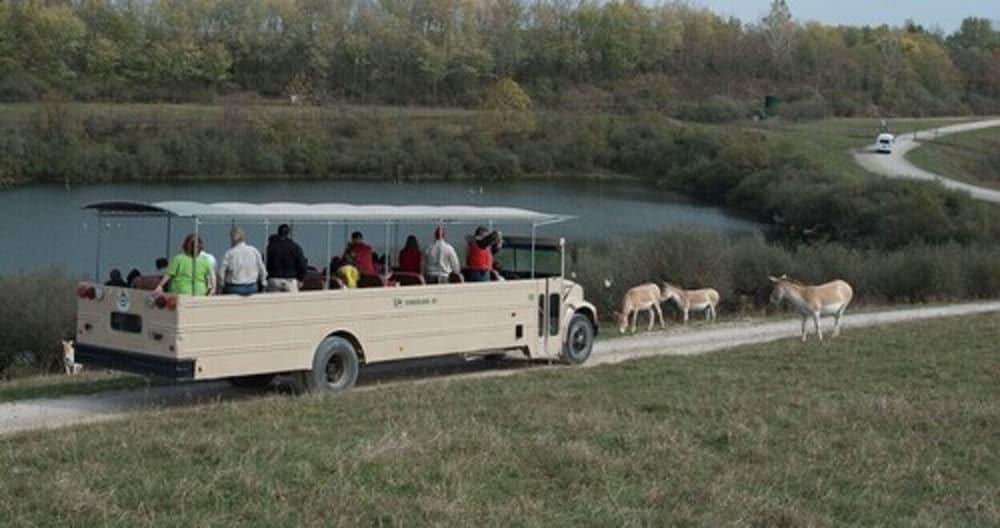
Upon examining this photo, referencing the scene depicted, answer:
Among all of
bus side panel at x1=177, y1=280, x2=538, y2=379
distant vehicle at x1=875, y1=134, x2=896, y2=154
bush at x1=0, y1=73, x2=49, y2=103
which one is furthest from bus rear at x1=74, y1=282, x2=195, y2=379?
bush at x1=0, y1=73, x2=49, y2=103

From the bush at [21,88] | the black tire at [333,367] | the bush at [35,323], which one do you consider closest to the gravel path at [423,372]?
the black tire at [333,367]

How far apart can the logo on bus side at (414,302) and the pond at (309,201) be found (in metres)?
4.49

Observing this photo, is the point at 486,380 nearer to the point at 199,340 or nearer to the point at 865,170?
the point at 199,340

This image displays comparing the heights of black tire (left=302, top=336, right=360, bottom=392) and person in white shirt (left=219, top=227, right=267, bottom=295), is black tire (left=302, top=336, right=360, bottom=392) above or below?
below

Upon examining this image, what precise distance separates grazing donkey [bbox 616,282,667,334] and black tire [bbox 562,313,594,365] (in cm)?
635

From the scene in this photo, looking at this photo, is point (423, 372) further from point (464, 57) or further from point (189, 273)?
point (464, 57)

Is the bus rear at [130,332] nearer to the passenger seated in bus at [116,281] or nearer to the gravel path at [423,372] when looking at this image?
the passenger seated in bus at [116,281]

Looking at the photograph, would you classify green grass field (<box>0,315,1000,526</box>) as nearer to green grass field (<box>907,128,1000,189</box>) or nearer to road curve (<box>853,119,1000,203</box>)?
road curve (<box>853,119,1000,203</box>)

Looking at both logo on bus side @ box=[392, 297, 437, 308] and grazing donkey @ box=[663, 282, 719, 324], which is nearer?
logo on bus side @ box=[392, 297, 437, 308]

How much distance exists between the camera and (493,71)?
5032 inches

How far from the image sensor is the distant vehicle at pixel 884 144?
9025cm

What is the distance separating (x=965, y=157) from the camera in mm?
92625

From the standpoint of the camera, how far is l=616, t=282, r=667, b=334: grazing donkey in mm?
26922

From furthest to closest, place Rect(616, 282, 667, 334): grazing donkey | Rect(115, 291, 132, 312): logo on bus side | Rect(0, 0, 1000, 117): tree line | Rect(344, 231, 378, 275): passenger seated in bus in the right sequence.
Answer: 1. Rect(0, 0, 1000, 117): tree line
2. Rect(616, 282, 667, 334): grazing donkey
3. Rect(344, 231, 378, 275): passenger seated in bus
4. Rect(115, 291, 132, 312): logo on bus side
